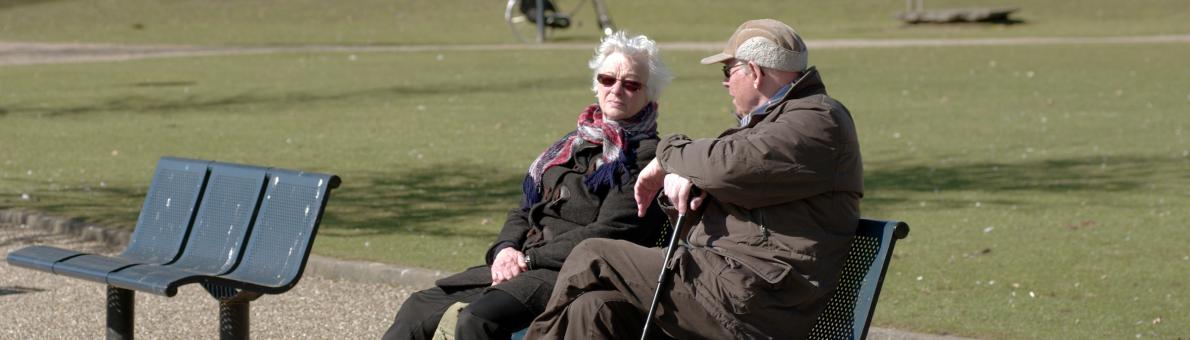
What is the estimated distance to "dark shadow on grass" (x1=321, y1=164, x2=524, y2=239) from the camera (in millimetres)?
9180

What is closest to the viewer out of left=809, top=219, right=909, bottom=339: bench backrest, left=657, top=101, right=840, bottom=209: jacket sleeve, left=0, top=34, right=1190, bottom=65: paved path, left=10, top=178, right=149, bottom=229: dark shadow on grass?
left=657, top=101, right=840, bottom=209: jacket sleeve

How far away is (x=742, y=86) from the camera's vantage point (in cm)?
448

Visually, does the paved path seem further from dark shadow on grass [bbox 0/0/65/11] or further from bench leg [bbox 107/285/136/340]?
bench leg [bbox 107/285/136/340]

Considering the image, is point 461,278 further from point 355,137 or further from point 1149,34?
point 1149,34

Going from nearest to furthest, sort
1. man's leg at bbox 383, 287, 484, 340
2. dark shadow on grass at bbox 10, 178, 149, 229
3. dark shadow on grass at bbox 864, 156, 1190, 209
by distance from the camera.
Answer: man's leg at bbox 383, 287, 484, 340, dark shadow on grass at bbox 10, 178, 149, 229, dark shadow on grass at bbox 864, 156, 1190, 209

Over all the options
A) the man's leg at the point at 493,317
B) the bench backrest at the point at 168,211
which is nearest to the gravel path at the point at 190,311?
the bench backrest at the point at 168,211

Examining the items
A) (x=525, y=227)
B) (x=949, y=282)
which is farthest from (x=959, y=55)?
(x=525, y=227)

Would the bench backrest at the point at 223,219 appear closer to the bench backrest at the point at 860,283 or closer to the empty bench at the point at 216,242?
the empty bench at the point at 216,242

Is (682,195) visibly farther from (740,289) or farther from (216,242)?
(216,242)

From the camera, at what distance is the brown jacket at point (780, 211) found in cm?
425

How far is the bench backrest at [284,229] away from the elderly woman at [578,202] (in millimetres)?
526

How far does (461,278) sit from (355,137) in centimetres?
939

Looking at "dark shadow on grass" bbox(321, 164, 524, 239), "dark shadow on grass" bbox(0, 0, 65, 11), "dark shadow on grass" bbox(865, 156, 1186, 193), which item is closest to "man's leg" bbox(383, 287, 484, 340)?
"dark shadow on grass" bbox(321, 164, 524, 239)

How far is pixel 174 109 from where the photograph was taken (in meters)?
17.6
